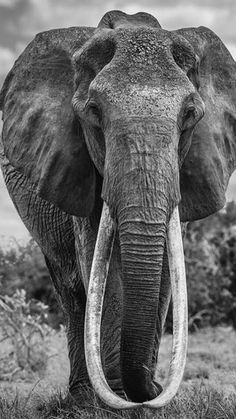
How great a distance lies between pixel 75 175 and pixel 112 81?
779 millimetres

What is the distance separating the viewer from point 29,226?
681 cm

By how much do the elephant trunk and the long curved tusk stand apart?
0.11 m

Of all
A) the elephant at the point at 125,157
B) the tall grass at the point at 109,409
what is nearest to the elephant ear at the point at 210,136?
the elephant at the point at 125,157

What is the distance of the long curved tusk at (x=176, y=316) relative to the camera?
169 inches

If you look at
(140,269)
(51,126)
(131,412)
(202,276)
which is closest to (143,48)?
(51,126)

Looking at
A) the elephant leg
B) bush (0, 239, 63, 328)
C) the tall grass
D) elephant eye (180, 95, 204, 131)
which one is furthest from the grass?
bush (0, 239, 63, 328)

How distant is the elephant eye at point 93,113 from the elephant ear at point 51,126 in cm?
34

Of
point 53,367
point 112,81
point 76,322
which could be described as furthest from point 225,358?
point 112,81

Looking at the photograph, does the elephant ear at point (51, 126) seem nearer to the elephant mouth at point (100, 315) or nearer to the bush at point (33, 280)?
the elephant mouth at point (100, 315)

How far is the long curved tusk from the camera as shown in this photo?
169 inches

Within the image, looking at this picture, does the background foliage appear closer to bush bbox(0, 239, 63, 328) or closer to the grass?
bush bbox(0, 239, 63, 328)

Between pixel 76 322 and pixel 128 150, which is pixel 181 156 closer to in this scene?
pixel 128 150

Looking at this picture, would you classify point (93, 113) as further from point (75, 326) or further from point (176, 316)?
point (75, 326)

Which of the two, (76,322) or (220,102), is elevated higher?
(220,102)
